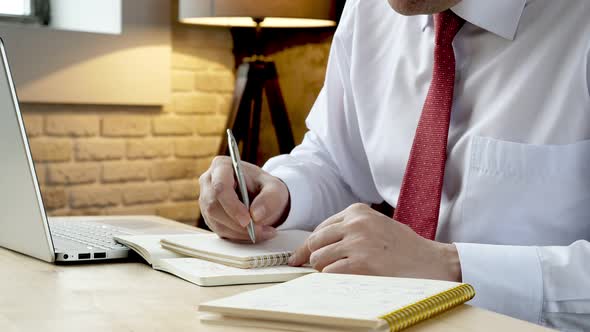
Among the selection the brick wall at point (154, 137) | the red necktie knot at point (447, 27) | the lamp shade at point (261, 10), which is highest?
the lamp shade at point (261, 10)

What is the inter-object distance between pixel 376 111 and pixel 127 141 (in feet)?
6.10

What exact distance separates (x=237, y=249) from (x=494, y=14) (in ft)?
1.87

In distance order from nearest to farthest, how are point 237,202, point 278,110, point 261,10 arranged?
point 237,202, point 261,10, point 278,110

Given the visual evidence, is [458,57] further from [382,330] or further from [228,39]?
[228,39]

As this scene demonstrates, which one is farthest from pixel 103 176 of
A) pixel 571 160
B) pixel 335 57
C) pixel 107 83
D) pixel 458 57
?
pixel 571 160

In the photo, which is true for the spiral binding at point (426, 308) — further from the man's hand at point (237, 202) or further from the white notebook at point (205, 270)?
the man's hand at point (237, 202)

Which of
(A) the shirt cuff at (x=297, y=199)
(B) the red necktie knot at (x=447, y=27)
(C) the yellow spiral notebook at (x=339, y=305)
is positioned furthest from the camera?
(A) the shirt cuff at (x=297, y=199)

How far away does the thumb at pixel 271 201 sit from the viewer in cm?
123

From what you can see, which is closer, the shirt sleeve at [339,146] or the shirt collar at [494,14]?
the shirt collar at [494,14]

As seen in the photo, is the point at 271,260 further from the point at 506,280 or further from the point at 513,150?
the point at 513,150

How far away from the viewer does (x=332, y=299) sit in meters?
0.74

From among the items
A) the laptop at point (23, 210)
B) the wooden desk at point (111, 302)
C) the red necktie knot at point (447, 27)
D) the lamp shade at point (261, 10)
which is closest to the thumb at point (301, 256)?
the wooden desk at point (111, 302)

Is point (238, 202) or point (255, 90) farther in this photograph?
point (255, 90)

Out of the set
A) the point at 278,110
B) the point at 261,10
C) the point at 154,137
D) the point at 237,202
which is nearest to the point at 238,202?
the point at 237,202
